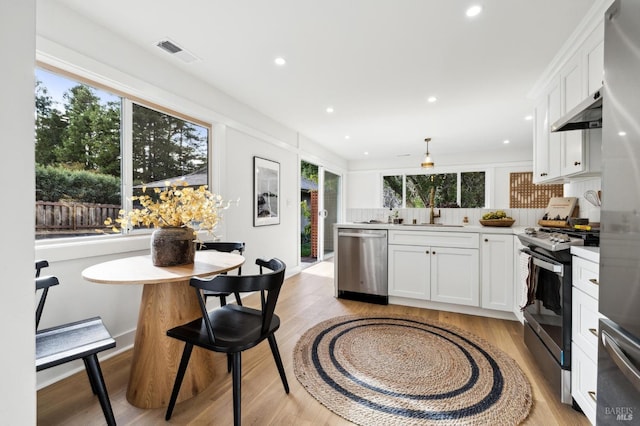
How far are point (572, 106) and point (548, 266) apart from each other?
1.39 m

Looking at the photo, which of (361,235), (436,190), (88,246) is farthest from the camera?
(436,190)

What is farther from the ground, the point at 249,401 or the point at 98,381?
the point at 98,381

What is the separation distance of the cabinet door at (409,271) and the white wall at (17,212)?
308 centimetres

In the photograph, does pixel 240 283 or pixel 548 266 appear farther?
pixel 548 266

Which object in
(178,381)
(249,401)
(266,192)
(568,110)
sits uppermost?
(568,110)

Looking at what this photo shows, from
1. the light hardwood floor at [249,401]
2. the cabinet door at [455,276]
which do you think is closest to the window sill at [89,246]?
the light hardwood floor at [249,401]

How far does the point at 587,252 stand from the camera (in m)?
1.45

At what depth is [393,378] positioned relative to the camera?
192cm

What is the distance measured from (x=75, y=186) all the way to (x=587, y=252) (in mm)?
3232

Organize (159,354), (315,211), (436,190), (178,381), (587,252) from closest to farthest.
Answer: (587,252) → (178,381) → (159,354) → (315,211) → (436,190)

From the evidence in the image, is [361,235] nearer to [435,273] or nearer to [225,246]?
[435,273]

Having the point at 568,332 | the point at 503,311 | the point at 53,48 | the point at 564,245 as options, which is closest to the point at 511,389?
the point at 568,332

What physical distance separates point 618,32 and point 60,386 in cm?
318

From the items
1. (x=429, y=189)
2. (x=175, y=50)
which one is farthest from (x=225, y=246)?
(x=429, y=189)
